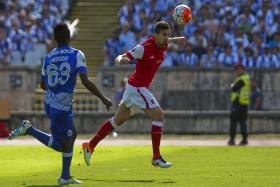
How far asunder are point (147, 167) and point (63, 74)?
395 centimetres

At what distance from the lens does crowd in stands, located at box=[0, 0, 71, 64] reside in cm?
3328

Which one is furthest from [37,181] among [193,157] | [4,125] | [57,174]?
[4,125]

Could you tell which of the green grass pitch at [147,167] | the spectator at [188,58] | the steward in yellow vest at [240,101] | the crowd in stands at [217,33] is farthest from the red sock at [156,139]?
the spectator at [188,58]

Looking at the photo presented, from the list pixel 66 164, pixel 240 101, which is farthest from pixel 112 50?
pixel 66 164

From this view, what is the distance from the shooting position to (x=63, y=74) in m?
14.6

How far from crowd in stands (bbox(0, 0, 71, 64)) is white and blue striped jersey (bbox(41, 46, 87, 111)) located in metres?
18.4

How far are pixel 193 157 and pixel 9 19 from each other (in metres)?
15.2

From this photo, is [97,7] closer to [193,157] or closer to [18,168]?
[193,157]

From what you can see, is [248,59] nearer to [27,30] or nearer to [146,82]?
[27,30]

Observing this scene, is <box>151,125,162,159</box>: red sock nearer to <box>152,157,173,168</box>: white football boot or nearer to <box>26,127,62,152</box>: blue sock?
<box>152,157,173,168</box>: white football boot

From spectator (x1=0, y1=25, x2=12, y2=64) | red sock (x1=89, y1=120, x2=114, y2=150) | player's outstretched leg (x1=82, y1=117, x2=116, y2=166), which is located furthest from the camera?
spectator (x1=0, y1=25, x2=12, y2=64)

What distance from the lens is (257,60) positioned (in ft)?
101

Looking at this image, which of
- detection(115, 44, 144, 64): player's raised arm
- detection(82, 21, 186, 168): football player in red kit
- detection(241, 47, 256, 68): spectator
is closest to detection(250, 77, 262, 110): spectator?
detection(241, 47, 256, 68): spectator

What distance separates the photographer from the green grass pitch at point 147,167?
49.4 ft
